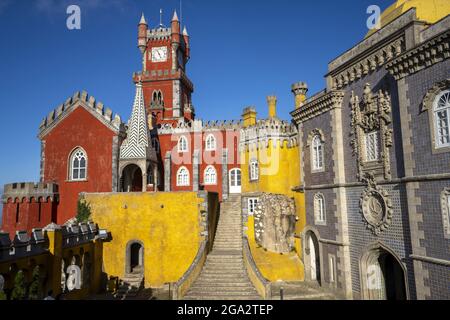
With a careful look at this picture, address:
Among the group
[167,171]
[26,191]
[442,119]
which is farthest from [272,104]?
[26,191]

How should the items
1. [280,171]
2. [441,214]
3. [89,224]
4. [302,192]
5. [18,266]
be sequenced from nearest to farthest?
[441,214] → [18,266] → [89,224] → [302,192] → [280,171]

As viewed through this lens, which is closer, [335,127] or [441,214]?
[441,214]

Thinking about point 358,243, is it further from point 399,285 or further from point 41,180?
point 41,180

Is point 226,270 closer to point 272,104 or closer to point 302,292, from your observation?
point 302,292

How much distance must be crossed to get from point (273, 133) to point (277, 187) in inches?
156

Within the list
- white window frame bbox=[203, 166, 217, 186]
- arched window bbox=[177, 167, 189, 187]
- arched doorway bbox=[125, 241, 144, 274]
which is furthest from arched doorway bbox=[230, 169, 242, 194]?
arched doorway bbox=[125, 241, 144, 274]

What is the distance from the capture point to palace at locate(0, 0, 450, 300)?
40.5ft

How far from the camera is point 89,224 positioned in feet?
64.4

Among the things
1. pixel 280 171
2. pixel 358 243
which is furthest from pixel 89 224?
pixel 358 243

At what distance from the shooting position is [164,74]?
38.3 meters

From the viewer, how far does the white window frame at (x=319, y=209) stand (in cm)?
1850

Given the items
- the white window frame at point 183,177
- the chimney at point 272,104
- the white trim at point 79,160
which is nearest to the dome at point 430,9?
the chimney at point 272,104

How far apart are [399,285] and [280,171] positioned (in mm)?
10613

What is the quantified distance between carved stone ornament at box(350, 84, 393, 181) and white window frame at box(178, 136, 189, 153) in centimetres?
1760
